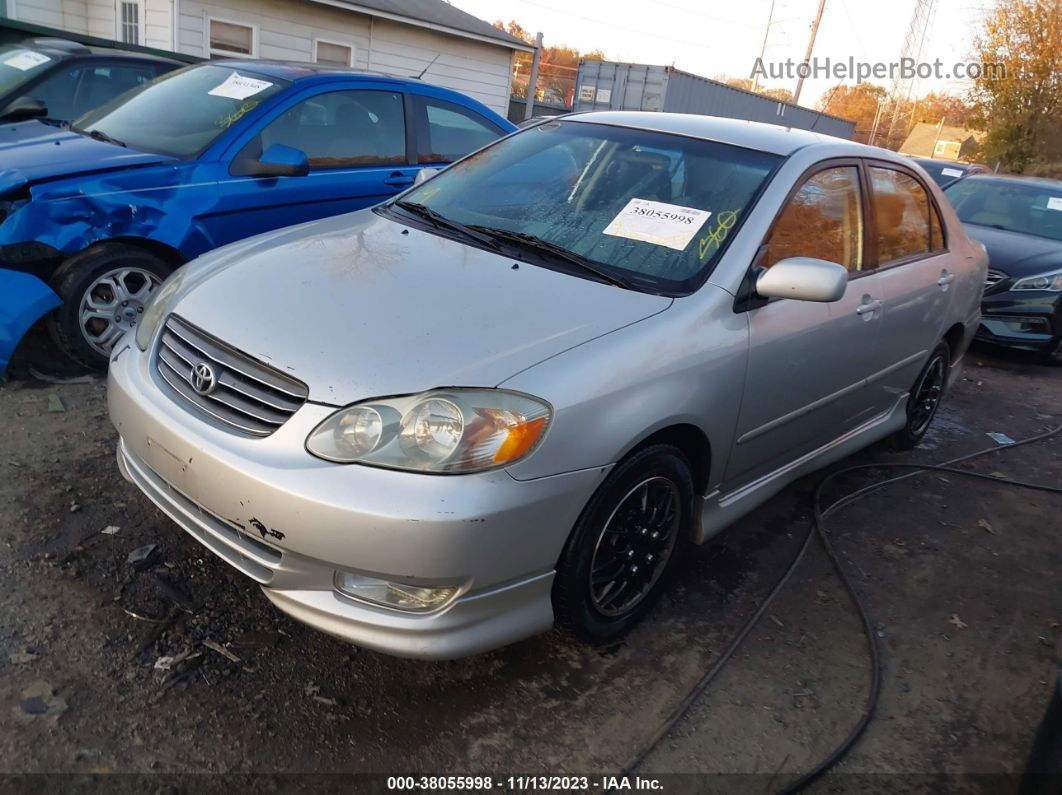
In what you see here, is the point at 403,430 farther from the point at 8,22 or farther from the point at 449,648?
the point at 8,22

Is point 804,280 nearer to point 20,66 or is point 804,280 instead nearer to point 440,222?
point 440,222

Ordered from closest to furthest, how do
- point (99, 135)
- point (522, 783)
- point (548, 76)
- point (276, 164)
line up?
point (522, 783)
point (276, 164)
point (99, 135)
point (548, 76)

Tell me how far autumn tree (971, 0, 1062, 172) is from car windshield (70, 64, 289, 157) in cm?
2693

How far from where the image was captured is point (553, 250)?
312cm

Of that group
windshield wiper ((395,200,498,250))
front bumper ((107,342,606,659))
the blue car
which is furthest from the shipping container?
front bumper ((107,342,606,659))

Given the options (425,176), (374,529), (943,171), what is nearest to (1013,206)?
(943,171)

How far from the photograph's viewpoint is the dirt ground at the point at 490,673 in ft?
7.73

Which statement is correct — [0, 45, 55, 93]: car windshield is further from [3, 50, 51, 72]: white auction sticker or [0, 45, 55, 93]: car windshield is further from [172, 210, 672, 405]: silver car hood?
[172, 210, 672, 405]: silver car hood

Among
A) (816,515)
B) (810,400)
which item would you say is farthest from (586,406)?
(816,515)

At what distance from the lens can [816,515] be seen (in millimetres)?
4082

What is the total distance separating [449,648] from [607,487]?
2.16 ft

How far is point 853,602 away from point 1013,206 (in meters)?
7.05

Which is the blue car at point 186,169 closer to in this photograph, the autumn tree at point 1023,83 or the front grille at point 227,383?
the front grille at point 227,383

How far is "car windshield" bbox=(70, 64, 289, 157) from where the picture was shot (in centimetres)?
472
